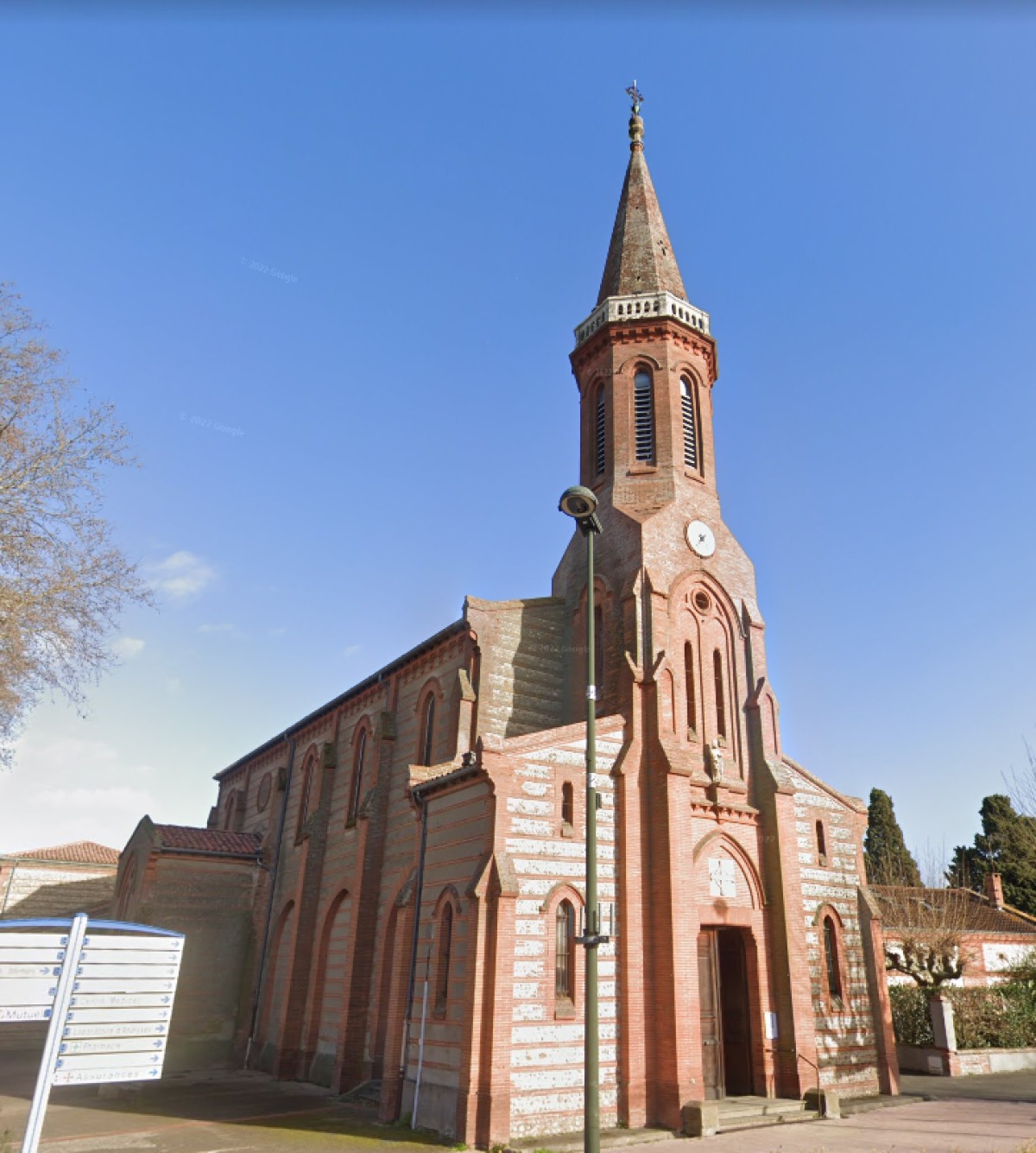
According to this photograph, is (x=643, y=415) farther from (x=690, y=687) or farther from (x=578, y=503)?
(x=578, y=503)

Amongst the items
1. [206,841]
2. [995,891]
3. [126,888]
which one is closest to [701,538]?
[206,841]

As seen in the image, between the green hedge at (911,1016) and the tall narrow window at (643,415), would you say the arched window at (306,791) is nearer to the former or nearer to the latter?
the tall narrow window at (643,415)

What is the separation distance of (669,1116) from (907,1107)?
685 cm

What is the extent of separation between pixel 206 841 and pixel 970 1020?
27.0 metres

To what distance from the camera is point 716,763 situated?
2045 centimetres

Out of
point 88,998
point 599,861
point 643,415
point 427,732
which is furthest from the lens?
point 643,415

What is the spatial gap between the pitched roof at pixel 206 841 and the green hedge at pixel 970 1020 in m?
23.0

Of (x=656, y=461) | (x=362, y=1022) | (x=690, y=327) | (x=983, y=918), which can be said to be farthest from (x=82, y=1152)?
(x=983, y=918)

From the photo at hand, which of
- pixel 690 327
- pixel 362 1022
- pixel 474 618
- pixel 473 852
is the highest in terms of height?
pixel 690 327

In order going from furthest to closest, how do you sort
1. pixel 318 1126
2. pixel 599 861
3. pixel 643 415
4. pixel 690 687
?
pixel 643 415 → pixel 690 687 → pixel 599 861 → pixel 318 1126

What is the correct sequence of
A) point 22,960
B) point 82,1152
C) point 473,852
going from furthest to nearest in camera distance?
point 473,852 → point 82,1152 → point 22,960

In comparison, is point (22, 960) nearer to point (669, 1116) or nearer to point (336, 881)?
point (669, 1116)

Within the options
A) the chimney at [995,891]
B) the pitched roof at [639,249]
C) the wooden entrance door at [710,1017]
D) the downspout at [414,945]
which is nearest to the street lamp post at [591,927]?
the downspout at [414,945]

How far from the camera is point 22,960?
693 centimetres
